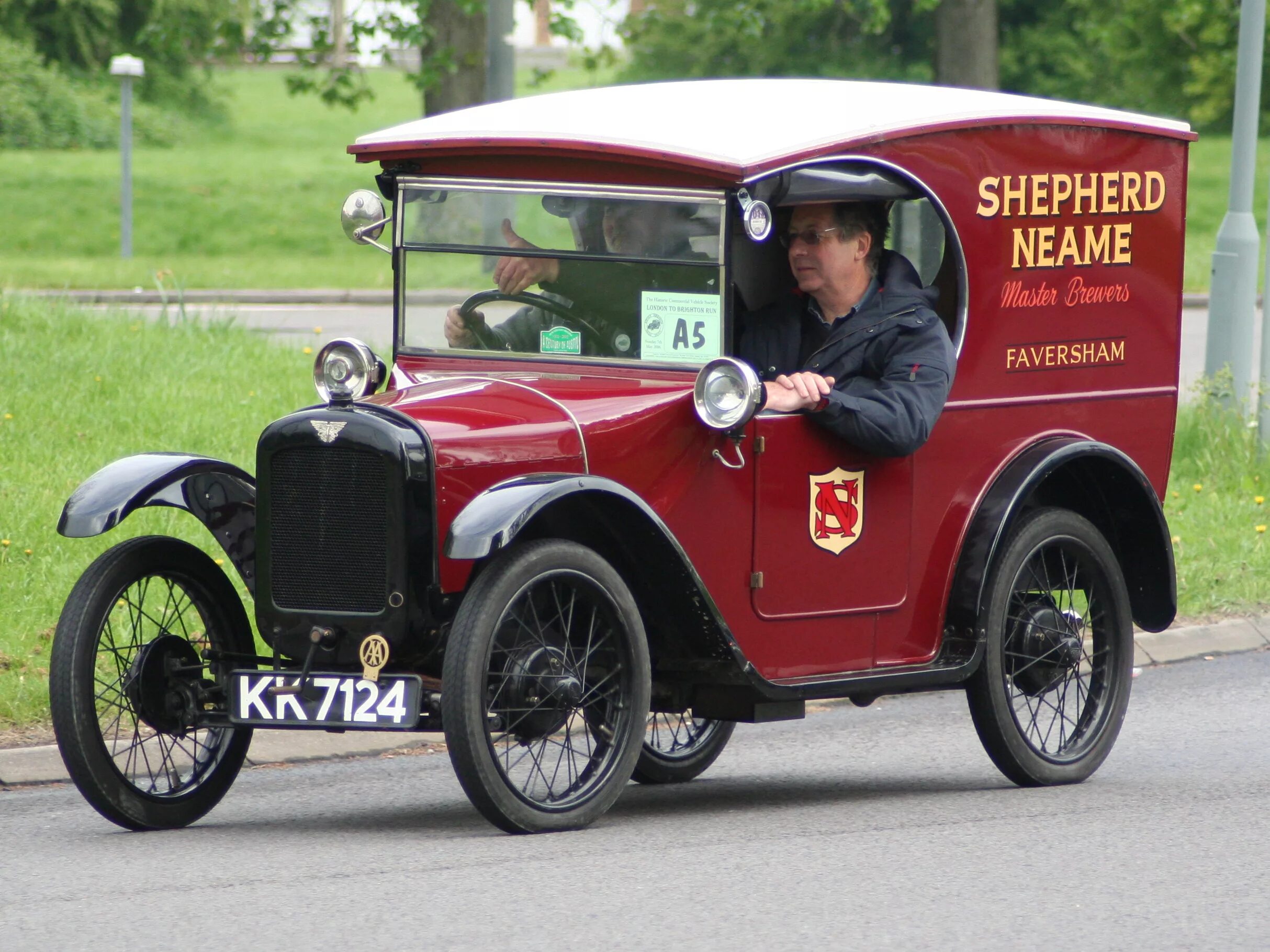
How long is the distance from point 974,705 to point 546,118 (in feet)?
7.28

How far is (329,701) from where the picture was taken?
5332mm

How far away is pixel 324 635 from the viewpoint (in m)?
5.45

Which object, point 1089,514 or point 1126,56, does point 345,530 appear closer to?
point 1089,514

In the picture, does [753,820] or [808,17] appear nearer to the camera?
[753,820]

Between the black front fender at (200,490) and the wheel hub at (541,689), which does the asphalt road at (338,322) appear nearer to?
the black front fender at (200,490)

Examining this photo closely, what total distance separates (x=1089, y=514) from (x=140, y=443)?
5.53 meters

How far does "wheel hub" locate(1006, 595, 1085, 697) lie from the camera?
6559 mm

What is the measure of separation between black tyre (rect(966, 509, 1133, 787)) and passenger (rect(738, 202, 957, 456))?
0.68 meters

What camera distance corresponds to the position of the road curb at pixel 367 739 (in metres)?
6.64

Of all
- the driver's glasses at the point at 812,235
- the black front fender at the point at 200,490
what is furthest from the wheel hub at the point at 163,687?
the driver's glasses at the point at 812,235

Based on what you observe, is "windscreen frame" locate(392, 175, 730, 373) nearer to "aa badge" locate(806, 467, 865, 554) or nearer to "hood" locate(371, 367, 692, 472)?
"hood" locate(371, 367, 692, 472)

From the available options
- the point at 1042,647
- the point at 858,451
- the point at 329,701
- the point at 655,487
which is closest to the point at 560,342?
the point at 655,487

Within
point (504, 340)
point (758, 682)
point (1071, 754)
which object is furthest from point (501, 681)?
point (1071, 754)

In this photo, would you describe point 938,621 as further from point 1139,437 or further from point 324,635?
point 324,635
